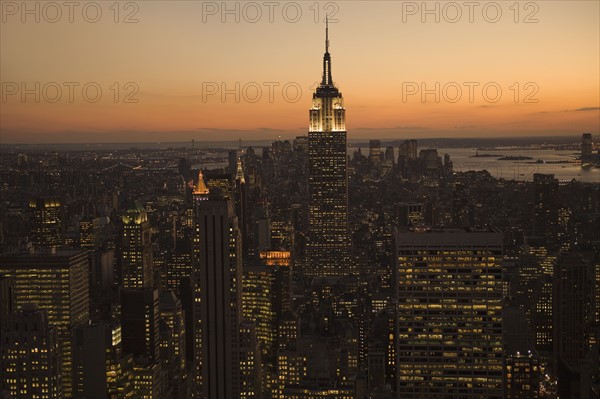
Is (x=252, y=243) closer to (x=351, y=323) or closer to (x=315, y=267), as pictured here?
(x=351, y=323)

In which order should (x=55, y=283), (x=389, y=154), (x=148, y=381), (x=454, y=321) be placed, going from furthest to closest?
1. (x=389, y=154)
2. (x=55, y=283)
3. (x=148, y=381)
4. (x=454, y=321)

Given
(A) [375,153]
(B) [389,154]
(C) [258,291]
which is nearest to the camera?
(C) [258,291]

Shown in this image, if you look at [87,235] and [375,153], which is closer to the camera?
[87,235]

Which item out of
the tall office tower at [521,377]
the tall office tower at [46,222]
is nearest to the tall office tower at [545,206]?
the tall office tower at [521,377]

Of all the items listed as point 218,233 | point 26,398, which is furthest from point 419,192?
point 26,398

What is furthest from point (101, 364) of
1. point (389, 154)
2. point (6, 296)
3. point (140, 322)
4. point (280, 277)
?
point (389, 154)

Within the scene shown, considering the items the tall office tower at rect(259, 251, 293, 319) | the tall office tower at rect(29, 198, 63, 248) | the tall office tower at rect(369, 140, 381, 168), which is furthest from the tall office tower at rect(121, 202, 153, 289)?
the tall office tower at rect(369, 140, 381, 168)

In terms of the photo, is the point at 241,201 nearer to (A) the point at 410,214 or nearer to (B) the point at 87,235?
(B) the point at 87,235

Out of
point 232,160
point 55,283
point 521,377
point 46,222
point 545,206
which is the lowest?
point 521,377
